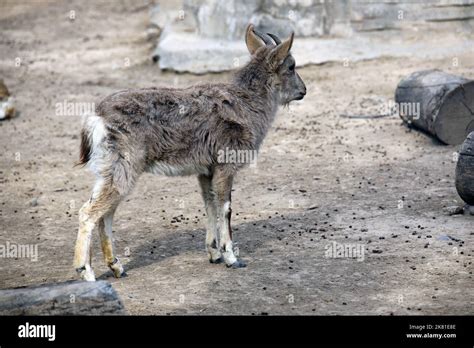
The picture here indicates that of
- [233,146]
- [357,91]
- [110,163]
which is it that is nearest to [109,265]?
[110,163]

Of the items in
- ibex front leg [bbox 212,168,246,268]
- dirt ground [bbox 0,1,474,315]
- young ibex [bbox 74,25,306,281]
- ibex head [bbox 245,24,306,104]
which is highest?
ibex head [bbox 245,24,306,104]

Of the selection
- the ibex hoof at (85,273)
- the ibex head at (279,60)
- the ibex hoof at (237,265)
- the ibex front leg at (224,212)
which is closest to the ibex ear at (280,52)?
the ibex head at (279,60)

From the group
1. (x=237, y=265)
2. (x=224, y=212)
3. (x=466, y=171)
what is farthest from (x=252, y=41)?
(x=466, y=171)

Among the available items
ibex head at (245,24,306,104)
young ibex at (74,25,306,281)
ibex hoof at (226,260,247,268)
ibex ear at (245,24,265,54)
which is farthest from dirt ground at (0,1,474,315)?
ibex ear at (245,24,265,54)

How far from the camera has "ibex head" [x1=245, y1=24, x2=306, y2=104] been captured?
7.93m

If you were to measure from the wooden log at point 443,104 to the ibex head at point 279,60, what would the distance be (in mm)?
2843

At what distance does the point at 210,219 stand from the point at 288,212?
1434 mm

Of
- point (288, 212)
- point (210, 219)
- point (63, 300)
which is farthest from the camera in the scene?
point (288, 212)

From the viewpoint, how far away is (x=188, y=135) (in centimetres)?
733

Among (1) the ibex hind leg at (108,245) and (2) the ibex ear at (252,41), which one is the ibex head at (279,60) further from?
(1) the ibex hind leg at (108,245)

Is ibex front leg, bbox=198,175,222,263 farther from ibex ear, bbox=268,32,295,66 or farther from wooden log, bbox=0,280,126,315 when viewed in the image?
wooden log, bbox=0,280,126,315

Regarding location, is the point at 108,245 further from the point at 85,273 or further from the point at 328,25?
the point at 328,25

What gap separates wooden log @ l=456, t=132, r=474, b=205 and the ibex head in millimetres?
1622

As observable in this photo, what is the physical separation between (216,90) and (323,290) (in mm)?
2022
